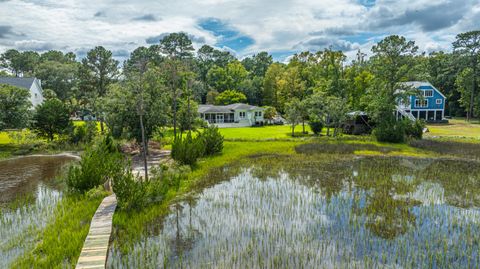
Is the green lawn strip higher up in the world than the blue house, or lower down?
lower down

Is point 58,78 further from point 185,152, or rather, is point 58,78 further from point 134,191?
point 134,191

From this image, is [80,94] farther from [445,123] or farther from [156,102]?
[445,123]

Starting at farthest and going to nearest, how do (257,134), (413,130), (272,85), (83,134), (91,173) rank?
(272,85), (257,134), (413,130), (83,134), (91,173)

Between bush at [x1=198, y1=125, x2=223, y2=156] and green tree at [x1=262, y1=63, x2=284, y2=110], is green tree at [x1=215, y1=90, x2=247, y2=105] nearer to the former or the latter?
green tree at [x1=262, y1=63, x2=284, y2=110]

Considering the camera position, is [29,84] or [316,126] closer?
[316,126]

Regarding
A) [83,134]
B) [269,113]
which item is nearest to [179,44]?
[269,113]

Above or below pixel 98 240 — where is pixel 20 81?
above

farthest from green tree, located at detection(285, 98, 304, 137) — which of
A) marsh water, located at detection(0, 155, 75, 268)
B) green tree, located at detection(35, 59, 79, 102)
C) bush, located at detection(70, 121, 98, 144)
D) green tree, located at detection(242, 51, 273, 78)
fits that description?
green tree, located at detection(35, 59, 79, 102)

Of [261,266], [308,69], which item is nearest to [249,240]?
[261,266]
